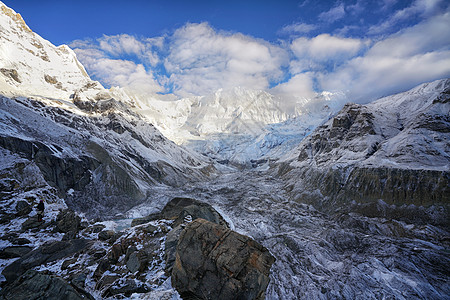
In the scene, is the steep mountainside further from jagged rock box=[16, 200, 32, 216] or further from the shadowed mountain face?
jagged rock box=[16, 200, 32, 216]

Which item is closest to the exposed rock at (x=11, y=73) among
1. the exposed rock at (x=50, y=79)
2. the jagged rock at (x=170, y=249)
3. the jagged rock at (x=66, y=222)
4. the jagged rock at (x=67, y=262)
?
the exposed rock at (x=50, y=79)

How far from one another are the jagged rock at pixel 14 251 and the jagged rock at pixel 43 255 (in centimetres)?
133

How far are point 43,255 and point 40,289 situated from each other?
441 inches

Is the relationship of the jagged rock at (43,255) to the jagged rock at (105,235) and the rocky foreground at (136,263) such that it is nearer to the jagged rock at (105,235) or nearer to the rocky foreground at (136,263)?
the rocky foreground at (136,263)

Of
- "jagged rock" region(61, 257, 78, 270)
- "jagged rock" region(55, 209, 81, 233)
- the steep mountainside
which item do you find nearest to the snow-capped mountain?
"jagged rock" region(55, 209, 81, 233)

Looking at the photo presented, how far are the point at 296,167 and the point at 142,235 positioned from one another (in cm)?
9933

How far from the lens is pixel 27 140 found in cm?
5197

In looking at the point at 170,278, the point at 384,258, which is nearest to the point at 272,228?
the point at 384,258

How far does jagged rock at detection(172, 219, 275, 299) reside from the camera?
34.4 feet

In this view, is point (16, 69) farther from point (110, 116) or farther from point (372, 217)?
point (372, 217)

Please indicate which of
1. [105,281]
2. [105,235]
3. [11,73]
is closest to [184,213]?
[105,235]

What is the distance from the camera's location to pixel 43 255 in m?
16.2

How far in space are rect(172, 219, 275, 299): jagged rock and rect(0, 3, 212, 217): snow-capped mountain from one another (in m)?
48.1

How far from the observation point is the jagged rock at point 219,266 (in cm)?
1048
